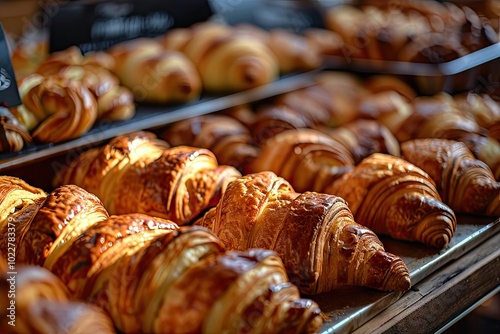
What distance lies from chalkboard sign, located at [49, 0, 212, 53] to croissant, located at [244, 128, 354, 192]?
125cm

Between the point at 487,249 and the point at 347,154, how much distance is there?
0.62 metres

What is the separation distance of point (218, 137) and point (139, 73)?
67 cm

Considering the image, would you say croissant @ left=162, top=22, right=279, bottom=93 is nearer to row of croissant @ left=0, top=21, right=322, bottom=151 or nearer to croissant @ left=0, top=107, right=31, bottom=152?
row of croissant @ left=0, top=21, right=322, bottom=151

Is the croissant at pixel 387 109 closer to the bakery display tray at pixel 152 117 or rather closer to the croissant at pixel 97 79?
the bakery display tray at pixel 152 117

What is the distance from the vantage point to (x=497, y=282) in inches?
79.4

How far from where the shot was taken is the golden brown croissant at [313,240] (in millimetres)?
1533

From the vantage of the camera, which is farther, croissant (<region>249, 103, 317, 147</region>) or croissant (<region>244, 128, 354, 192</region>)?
croissant (<region>249, 103, 317, 147</region>)

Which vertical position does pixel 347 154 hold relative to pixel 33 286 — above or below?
below

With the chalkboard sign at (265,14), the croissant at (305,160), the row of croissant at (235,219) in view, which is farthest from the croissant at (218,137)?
the chalkboard sign at (265,14)

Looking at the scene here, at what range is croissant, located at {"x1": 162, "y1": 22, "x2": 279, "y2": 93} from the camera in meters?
3.07

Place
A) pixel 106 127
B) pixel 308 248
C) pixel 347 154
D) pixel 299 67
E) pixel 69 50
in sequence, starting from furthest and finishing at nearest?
pixel 299 67 → pixel 69 50 → pixel 106 127 → pixel 347 154 → pixel 308 248

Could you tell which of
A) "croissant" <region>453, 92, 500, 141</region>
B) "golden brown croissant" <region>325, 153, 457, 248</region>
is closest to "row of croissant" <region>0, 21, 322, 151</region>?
"croissant" <region>453, 92, 500, 141</region>

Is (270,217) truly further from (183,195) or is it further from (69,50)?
(69,50)

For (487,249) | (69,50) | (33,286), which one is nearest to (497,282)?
(487,249)
